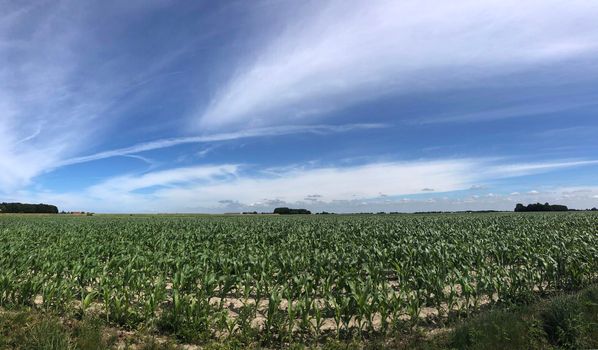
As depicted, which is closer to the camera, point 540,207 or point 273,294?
point 273,294

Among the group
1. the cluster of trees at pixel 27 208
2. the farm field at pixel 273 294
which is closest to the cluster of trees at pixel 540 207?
the farm field at pixel 273 294

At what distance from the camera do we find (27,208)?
11969cm

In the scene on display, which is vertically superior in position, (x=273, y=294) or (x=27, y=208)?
(x=27, y=208)

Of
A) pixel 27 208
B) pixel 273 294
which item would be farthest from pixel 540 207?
pixel 27 208

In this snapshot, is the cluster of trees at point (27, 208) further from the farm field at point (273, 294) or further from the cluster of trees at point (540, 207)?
the cluster of trees at point (540, 207)

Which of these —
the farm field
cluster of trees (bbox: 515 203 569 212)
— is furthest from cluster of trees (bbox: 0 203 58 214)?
cluster of trees (bbox: 515 203 569 212)

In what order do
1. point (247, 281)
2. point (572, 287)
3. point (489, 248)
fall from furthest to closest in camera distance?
point (489, 248) → point (572, 287) → point (247, 281)

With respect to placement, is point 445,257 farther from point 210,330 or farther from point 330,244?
point 210,330

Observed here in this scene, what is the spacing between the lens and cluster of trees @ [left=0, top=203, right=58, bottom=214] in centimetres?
11411

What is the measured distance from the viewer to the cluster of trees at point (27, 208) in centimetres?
11411

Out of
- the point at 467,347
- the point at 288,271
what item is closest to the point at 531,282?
the point at 467,347

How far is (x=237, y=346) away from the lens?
6434mm

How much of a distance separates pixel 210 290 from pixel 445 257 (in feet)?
28.2

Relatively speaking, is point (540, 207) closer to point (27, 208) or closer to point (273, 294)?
point (273, 294)
